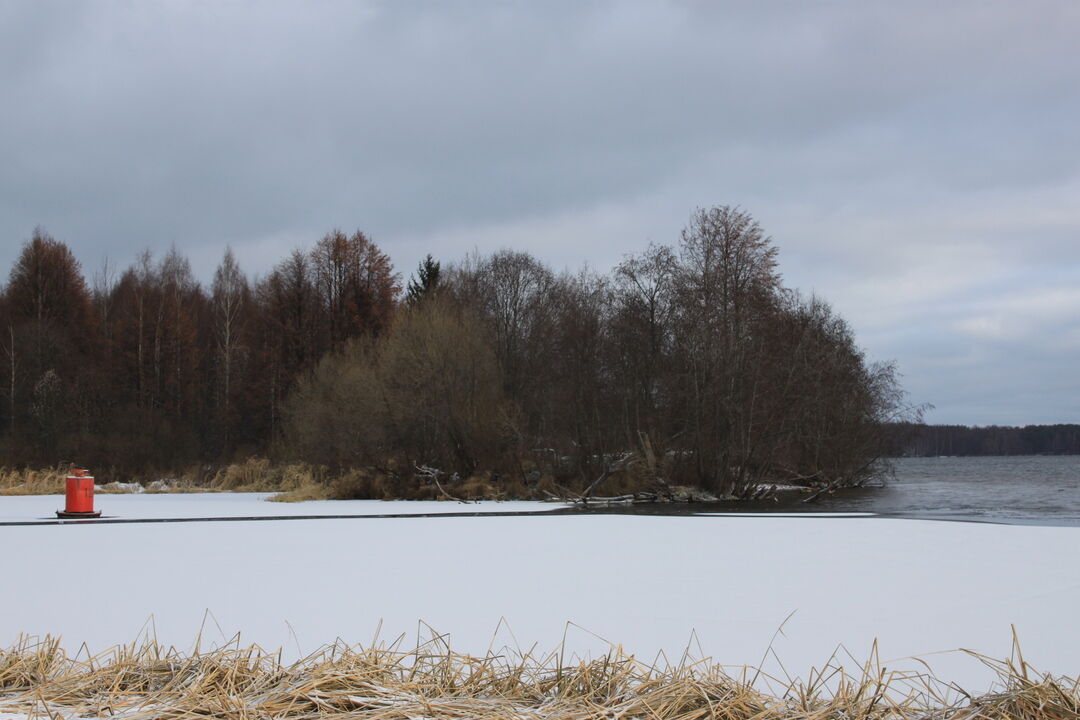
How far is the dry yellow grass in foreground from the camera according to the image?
2590 mm

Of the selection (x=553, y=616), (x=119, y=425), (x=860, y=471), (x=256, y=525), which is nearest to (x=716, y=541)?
(x=553, y=616)

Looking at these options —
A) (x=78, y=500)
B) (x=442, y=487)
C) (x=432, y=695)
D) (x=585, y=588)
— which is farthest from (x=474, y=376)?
(x=432, y=695)

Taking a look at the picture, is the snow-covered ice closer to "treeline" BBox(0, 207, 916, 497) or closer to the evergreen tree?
"treeline" BBox(0, 207, 916, 497)

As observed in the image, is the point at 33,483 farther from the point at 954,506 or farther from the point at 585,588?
the point at 954,506

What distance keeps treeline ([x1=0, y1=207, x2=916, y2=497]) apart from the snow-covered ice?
11015 mm

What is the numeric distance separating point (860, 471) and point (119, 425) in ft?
88.6

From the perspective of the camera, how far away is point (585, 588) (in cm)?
675

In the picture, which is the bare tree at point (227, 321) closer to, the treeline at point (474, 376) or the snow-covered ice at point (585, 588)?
the treeline at point (474, 376)

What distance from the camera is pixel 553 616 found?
5.58m

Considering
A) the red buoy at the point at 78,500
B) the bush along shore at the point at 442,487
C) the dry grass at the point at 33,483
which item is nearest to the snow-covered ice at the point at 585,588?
the red buoy at the point at 78,500

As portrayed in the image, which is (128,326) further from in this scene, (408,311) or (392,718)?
(392,718)

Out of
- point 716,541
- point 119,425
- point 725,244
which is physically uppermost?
point 725,244

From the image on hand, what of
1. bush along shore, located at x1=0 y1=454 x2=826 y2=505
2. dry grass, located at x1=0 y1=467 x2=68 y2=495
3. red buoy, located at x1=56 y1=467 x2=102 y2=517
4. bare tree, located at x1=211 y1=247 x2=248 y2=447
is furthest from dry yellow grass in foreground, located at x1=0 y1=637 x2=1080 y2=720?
bare tree, located at x1=211 y1=247 x2=248 y2=447

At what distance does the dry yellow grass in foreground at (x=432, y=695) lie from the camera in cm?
259
